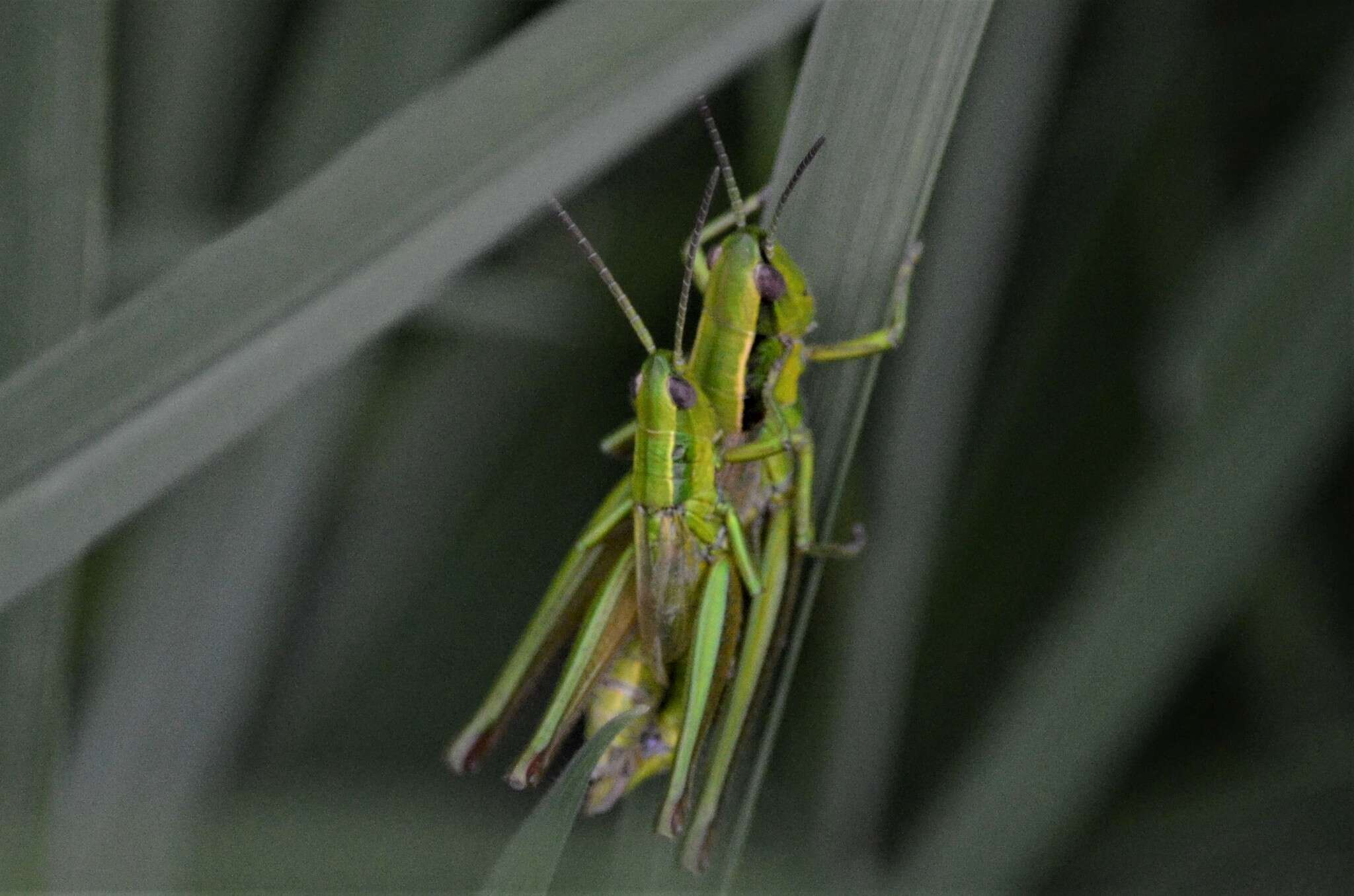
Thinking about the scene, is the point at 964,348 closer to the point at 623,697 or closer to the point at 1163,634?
the point at 1163,634

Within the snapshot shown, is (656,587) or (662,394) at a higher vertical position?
(662,394)

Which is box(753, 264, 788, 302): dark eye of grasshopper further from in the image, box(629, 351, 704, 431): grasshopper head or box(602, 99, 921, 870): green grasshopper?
box(629, 351, 704, 431): grasshopper head

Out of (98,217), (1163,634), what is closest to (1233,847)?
(1163,634)

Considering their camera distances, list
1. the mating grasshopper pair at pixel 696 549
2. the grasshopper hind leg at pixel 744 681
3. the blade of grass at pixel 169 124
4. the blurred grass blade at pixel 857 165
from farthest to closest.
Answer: the blade of grass at pixel 169 124
the mating grasshopper pair at pixel 696 549
the grasshopper hind leg at pixel 744 681
the blurred grass blade at pixel 857 165

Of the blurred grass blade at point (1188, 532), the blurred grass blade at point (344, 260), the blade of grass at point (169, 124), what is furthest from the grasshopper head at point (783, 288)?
the blade of grass at point (169, 124)

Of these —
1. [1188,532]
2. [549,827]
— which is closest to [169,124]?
[549,827]

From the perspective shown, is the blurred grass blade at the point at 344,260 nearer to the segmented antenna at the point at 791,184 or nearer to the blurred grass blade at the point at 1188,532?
the segmented antenna at the point at 791,184

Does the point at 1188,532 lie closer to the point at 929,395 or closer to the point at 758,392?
the point at 929,395
